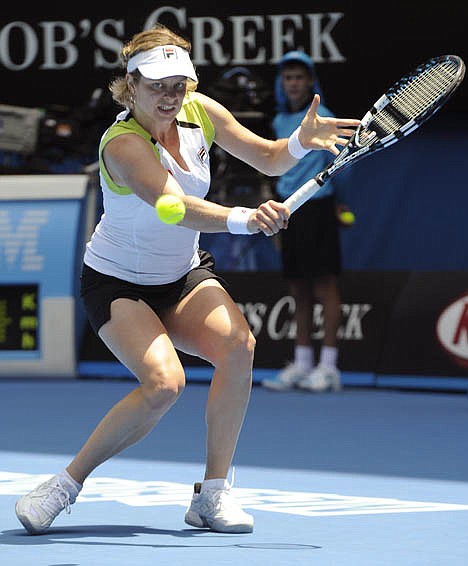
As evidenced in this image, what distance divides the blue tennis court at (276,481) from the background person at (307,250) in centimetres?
17

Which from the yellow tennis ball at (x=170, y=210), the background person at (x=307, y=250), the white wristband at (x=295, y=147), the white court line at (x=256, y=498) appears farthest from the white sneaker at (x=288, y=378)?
the yellow tennis ball at (x=170, y=210)

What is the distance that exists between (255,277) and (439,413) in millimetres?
2121

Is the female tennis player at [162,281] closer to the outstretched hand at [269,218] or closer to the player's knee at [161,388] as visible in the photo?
the player's knee at [161,388]

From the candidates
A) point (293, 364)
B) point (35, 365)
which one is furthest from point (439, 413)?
point (35, 365)

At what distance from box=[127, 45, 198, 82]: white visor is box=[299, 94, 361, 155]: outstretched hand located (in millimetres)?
445

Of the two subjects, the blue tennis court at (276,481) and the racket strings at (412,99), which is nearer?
the blue tennis court at (276,481)

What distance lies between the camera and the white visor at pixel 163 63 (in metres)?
4.60

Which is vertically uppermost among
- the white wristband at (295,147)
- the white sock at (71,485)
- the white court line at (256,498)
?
the white wristband at (295,147)

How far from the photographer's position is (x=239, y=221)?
4402 mm

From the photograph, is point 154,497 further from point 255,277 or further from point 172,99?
point 255,277

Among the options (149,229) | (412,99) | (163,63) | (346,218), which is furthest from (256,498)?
(346,218)

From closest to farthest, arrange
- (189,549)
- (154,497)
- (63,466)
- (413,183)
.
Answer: (189,549) < (154,497) < (63,466) < (413,183)

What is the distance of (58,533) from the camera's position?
4.83 meters

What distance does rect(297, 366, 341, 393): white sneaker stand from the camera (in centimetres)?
926
